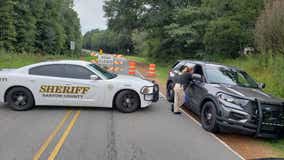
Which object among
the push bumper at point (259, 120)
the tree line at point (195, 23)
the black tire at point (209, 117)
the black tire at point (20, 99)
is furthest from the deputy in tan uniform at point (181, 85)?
the tree line at point (195, 23)

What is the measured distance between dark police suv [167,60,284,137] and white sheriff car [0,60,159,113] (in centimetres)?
201

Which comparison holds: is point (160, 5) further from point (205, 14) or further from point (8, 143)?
point (8, 143)

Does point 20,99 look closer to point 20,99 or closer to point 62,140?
point 20,99

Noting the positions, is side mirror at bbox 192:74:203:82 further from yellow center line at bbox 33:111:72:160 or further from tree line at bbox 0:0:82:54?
tree line at bbox 0:0:82:54

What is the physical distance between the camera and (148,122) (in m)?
6.43

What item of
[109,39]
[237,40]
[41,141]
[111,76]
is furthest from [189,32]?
[109,39]

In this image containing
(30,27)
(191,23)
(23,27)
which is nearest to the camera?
(191,23)

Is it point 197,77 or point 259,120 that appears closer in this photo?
point 259,120

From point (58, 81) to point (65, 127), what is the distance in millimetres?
1955

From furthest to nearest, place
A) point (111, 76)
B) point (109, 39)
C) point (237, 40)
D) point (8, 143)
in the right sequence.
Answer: point (109, 39)
point (237, 40)
point (111, 76)
point (8, 143)

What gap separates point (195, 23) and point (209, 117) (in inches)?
704

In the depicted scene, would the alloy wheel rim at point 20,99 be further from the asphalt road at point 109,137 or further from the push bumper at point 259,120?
the push bumper at point 259,120

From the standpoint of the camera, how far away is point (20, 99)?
7082mm

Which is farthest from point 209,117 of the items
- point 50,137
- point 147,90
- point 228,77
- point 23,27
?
point 23,27
